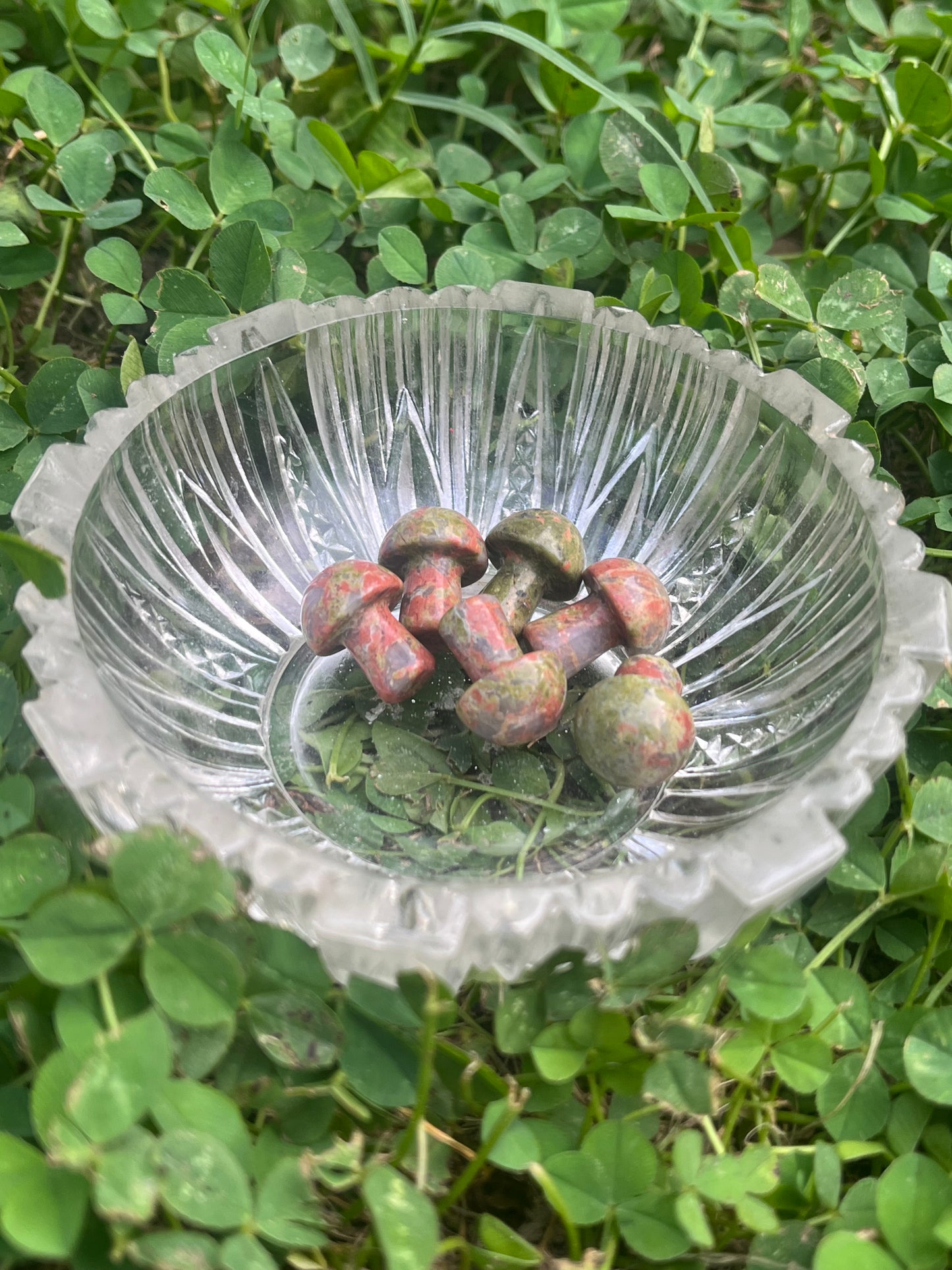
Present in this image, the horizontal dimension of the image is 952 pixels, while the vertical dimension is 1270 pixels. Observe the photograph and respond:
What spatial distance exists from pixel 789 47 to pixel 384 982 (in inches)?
49.6

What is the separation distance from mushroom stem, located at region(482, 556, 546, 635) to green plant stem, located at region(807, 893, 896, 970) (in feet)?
1.10

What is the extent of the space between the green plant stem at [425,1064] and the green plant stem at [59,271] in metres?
0.85

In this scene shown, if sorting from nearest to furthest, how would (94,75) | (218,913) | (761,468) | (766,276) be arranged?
1. (218,913)
2. (761,468)
3. (766,276)
4. (94,75)

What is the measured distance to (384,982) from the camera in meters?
0.66

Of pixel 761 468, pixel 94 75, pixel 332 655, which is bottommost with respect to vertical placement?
pixel 332 655

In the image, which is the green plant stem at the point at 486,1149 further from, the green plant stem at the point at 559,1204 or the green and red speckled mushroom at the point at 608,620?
the green and red speckled mushroom at the point at 608,620

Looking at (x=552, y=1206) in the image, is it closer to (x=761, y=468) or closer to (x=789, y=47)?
(x=761, y=468)

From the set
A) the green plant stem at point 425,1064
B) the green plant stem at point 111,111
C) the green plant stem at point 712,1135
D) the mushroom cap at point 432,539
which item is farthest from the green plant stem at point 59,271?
the green plant stem at point 712,1135

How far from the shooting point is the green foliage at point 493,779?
640 millimetres

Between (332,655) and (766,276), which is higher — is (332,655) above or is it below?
below

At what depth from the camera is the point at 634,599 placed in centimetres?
90

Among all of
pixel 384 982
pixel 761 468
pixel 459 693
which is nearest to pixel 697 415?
pixel 761 468

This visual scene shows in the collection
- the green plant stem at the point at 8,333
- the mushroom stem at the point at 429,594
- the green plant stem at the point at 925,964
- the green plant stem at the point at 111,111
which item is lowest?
the green plant stem at the point at 925,964

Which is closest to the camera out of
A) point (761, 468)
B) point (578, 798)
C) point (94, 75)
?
point (578, 798)
